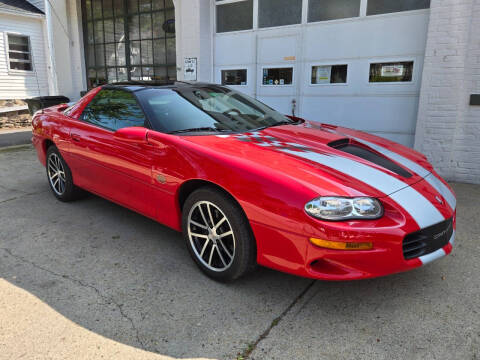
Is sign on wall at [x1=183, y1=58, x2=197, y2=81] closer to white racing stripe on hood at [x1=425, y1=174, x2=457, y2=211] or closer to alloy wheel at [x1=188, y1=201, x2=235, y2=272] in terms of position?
alloy wheel at [x1=188, y1=201, x2=235, y2=272]

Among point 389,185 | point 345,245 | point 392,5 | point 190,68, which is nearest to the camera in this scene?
point 345,245

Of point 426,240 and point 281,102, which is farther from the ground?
point 281,102

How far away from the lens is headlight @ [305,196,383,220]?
2115mm


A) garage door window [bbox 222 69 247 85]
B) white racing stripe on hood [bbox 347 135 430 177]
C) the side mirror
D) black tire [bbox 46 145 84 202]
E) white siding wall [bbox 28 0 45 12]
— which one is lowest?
black tire [bbox 46 145 84 202]

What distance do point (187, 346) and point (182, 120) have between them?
5.73 ft

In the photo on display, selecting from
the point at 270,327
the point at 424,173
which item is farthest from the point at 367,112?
the point at 270,327

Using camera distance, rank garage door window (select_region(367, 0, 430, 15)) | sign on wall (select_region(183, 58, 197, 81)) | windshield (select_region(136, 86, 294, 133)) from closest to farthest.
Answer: windshield (select_region(136, 86, 294, 133)), garage door window (select_region(367, 0, 430, 15)), sign on wall (select_region(183, 58, 197, 81))

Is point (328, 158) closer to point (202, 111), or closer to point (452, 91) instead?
point (202, 111)

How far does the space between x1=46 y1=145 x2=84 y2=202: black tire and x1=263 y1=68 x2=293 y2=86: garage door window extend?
434 centimetres

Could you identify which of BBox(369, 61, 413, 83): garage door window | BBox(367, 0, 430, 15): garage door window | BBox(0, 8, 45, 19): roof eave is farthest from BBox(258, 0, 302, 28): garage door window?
BBox(0, 8, 45, 19): roof eave

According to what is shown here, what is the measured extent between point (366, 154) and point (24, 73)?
1391 cm

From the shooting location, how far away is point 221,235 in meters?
2.59

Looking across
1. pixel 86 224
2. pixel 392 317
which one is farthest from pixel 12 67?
pixel 392 317

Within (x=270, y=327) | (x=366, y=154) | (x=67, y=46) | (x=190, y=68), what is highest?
(x=67, y=46)
